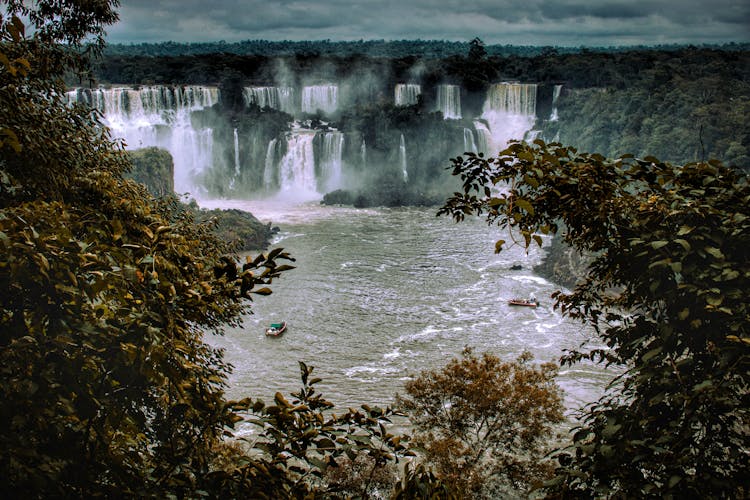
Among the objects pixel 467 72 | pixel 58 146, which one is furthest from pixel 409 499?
pixel 467 72

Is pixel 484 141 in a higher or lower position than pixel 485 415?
higher

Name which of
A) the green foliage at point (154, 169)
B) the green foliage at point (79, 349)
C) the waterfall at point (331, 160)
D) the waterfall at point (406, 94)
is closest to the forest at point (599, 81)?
the waterfall at point (406, 94)

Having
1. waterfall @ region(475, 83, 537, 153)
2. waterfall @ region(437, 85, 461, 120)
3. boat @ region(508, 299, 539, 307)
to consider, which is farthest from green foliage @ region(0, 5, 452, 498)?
waterfall @ region(437, 85, 461, 120)

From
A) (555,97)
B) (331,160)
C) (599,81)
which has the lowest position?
(331,160)

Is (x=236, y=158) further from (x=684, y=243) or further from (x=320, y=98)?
(x=684, y=243)

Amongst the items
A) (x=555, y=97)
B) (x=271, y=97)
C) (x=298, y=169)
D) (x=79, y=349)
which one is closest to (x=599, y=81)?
(x=555, y=97)

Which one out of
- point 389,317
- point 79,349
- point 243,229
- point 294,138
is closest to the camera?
point 79,349

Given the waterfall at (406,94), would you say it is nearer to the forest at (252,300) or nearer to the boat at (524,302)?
the boat at (524,302)
